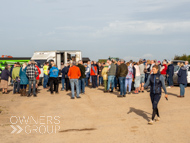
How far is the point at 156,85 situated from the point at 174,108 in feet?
10.8

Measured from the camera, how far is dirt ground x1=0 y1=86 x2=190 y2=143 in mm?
8828

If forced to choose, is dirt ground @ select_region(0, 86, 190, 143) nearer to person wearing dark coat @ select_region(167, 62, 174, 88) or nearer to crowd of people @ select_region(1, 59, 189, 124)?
crowd of people @ select_region(1, 59, 189, 124)

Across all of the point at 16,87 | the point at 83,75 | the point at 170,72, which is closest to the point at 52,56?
the point at 16,87

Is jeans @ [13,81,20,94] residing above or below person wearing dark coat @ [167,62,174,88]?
below

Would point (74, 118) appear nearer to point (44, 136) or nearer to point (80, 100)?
point (44, 136)

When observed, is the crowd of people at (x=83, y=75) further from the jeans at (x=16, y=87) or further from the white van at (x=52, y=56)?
the white van at (x=52, y=56)

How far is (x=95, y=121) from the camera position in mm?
11242

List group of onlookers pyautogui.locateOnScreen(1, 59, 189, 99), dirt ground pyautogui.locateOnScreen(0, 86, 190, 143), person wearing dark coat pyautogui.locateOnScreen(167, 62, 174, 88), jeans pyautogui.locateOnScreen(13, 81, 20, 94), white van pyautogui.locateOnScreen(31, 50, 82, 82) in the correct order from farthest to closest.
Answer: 1. white van pyautogui.locateOnScreen(31, 50, 82, 82)
2. person wearing dark coat pyautogui.locateOnScreen(167, 62, 174, 88)
3. jeans pyautogui.locateOnScreen(13, 81, 20, 94)
4. group of onlookers pyautogui.locateOnScreen(1, 59, 189, 99)
5. dirt ground pyautogui.locateOnScreen(0, 86, 190, 143)

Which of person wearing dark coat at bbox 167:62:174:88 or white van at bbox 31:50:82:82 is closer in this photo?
person wearing dark coat at bbox 167:62:174:88

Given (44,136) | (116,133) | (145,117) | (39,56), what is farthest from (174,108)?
(39,56)

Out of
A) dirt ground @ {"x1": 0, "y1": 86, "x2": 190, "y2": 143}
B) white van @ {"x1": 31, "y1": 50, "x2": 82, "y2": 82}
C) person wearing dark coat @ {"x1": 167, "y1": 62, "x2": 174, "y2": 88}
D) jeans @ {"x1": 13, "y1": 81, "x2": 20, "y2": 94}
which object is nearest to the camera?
dirt ground @ {"x1": 0, "y1": 86, "x2": 190, "y2": 143}

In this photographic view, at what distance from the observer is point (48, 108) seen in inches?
565

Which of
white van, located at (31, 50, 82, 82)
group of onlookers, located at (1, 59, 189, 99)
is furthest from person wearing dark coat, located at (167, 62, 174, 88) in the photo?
white van, located at (31, 50, 82, 82)

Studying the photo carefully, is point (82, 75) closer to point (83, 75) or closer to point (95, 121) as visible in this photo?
point (83, 75)
